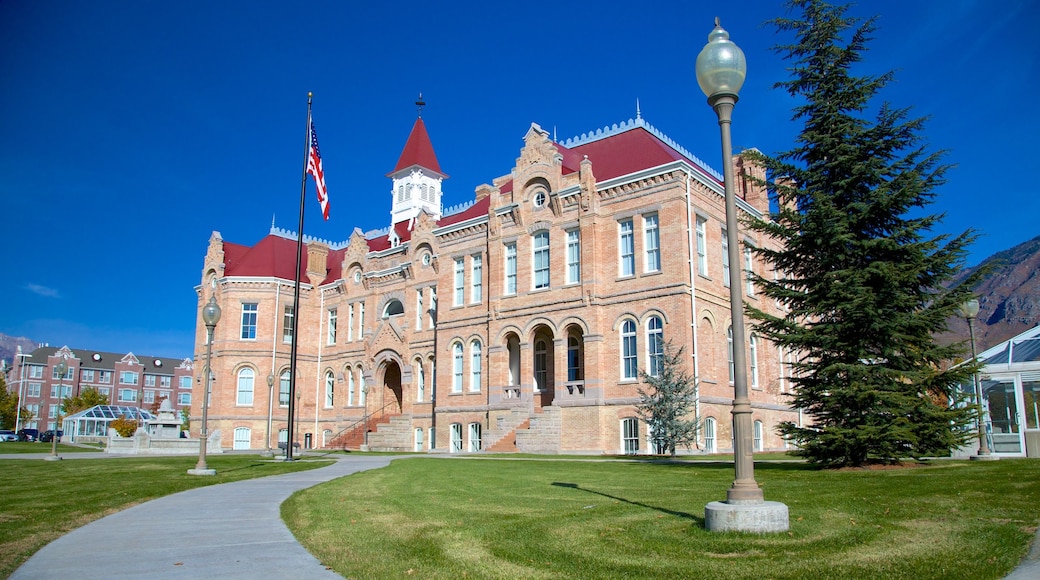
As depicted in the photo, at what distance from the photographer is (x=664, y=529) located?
26.7 ft

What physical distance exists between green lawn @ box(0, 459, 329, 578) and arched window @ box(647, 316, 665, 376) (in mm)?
14177

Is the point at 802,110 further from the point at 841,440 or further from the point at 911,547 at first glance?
the point at 911,547

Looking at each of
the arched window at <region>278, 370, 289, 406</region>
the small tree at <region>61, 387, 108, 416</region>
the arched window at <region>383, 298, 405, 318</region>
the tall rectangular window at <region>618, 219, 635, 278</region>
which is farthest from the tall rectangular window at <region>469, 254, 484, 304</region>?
the small tree at <region>61, 387, 108, 416</region>

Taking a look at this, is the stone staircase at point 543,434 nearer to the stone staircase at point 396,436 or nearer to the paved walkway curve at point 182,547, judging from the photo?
the stone staircase at point 396,436

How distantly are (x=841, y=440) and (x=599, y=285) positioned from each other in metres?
16.6

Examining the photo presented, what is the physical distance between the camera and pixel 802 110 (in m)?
18.3

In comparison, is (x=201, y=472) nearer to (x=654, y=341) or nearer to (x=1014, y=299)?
(x=654, y=341)

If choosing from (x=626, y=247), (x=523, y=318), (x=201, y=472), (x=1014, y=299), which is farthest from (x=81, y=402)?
(x=1014, y=299)

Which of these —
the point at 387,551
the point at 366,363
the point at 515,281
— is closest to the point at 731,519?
the point at 387,551

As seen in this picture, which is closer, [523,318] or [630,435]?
[630,435]

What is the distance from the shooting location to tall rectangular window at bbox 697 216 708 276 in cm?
3125

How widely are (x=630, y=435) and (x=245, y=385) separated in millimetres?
29368

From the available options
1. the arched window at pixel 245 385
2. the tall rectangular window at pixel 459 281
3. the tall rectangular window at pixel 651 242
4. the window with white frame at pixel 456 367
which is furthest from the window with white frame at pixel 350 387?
the tall rectangular window at pixel 651 242

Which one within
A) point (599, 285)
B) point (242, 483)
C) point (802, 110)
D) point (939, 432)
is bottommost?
point (242, 483)
